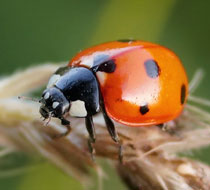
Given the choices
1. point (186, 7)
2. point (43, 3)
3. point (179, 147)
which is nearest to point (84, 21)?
point (43, 3)

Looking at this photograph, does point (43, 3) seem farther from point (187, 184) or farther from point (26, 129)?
point (187, 184)

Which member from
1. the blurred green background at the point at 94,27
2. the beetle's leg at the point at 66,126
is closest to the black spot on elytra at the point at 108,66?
the beetle's leg at the point at 66,126

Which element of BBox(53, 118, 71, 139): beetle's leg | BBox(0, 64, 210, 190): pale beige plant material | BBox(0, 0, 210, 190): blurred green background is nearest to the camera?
BBox(0, 64, 210, 190): pale beige plant material

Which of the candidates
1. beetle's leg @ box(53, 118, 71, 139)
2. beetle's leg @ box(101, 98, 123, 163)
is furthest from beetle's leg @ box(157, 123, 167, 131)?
beetle's leg @ box(53, 118, 71, 139)

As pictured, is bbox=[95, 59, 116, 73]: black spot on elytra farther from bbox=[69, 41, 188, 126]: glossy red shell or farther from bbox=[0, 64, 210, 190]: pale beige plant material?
bbox=[0, 64, 210, 190]: pale beige plant material

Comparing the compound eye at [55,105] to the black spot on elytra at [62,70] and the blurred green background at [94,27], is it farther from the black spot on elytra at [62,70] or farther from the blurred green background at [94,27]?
the blurred green background at [94,27]

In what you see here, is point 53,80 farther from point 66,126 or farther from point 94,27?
point 94,27

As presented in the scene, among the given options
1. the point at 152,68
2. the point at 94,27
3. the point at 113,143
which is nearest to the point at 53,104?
the point at 113,143

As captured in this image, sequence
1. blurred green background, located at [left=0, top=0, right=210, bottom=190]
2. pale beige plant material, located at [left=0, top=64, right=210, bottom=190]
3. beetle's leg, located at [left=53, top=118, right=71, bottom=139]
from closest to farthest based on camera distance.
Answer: pale beige plant material, located at [left=0, top=64, right=210, bottom=190], beetle's leg, located at [left=53, top=118, right=71, bottom=139], blurred green background, located at [left=0, top=0, right=210, bottom=190]
